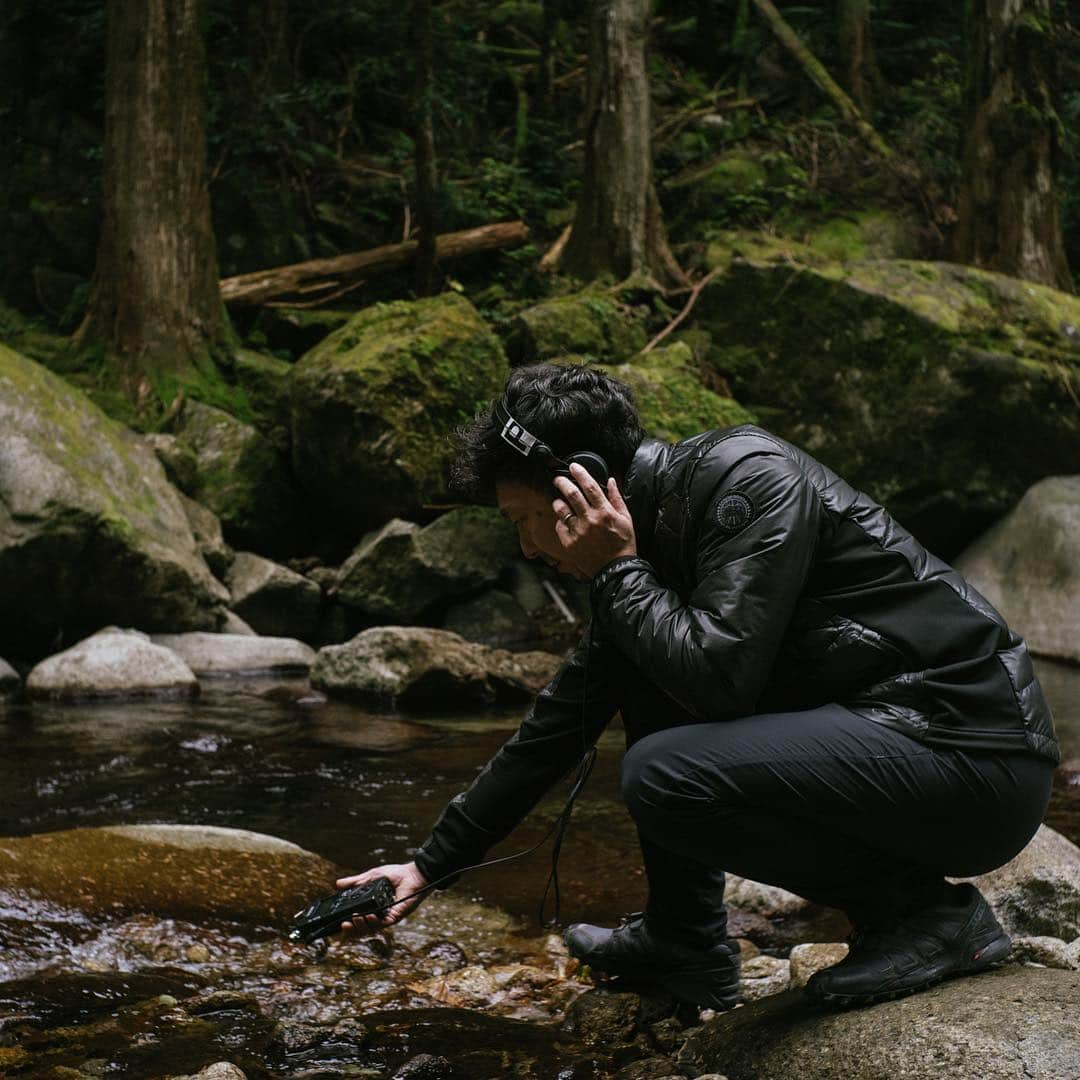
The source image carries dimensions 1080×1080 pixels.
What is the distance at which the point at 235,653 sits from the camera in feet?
28.4

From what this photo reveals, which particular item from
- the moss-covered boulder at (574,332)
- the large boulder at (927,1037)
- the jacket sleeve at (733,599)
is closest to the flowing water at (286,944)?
the large boulder at (927,1037)

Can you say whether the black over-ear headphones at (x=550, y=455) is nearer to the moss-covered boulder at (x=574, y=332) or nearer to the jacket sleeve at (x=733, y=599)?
the jacket sleeve at (x=733, y=599)

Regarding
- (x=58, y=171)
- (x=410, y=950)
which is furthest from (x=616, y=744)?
(x=58, y=171)

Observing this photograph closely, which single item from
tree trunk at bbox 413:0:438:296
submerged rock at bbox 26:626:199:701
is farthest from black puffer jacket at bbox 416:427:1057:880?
tree trunk at bbox 413:0:438:296

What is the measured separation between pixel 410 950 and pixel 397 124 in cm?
1514

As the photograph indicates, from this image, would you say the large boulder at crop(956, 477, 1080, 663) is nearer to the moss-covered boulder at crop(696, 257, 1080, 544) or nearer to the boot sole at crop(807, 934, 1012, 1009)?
the moss-covered boulder at crop(696, 257, 1080, 544)

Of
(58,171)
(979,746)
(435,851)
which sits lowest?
(435,851)

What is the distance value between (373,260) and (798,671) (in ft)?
42.1

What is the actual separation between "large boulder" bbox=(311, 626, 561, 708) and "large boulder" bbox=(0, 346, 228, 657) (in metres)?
1.36

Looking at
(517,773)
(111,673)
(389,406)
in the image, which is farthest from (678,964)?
(389,406)

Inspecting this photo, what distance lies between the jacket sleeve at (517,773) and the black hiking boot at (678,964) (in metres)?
0.45

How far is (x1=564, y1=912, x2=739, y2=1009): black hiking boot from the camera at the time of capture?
2908mm

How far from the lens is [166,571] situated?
27.6ft

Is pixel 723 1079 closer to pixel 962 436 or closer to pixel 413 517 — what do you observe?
pixel 413 517
